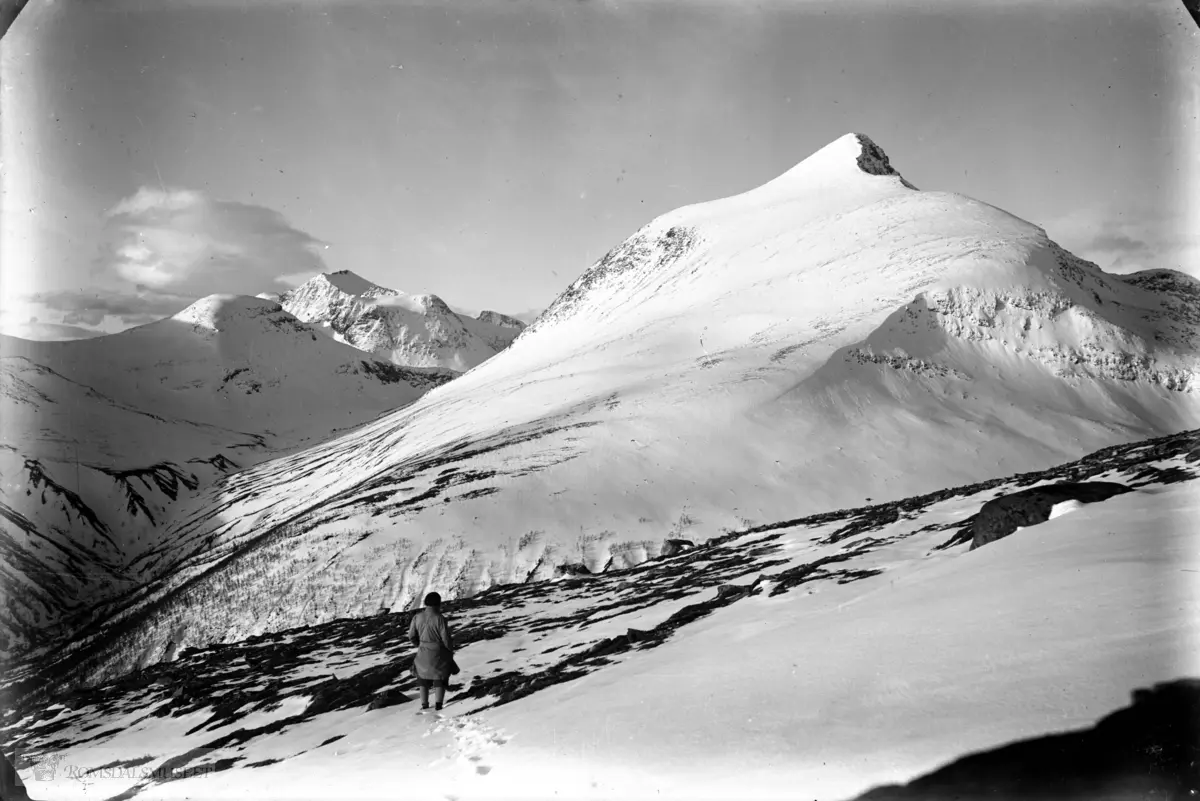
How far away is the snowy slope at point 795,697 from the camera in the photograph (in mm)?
7844

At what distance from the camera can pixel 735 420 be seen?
6656 cm

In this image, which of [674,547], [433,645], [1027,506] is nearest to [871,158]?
[674,547]

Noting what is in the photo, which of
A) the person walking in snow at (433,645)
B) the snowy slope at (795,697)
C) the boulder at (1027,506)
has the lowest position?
the snowy slope at (795,697)

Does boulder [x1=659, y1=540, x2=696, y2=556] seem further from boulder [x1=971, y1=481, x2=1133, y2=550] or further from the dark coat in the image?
the dark coat

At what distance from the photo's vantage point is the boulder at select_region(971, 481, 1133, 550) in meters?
16.7

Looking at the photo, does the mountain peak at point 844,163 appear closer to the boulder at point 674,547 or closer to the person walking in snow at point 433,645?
the boulder at point 674,547

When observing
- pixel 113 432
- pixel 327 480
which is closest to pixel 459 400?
pixel 327 480

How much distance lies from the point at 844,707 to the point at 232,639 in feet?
158

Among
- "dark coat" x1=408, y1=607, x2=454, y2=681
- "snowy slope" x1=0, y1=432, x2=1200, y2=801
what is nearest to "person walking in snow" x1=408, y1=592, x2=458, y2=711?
"dark coat" x1=408, y1=607, x2=454, y2=681

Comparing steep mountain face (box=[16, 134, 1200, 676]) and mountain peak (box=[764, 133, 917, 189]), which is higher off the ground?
mountain peak (box=[764, 133, 917, 189])

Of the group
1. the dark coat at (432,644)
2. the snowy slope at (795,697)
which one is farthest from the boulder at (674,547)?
the dark coat at (432,644)

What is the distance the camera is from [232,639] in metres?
47.2

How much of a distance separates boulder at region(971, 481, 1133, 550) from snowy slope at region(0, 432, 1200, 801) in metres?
1.04

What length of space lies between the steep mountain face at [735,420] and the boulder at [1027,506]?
1270 inches
